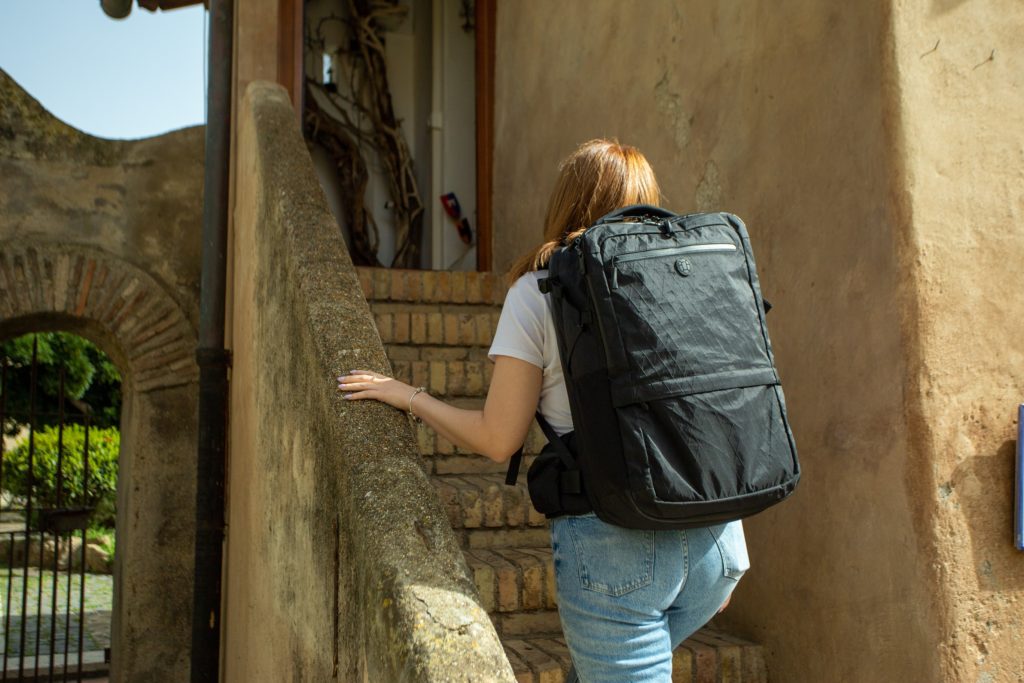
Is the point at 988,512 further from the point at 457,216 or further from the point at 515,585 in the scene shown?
the point at 457,216

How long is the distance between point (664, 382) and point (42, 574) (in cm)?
1093

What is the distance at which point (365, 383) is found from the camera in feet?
8.05

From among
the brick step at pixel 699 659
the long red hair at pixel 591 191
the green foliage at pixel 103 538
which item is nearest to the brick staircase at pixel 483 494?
the brick step at pixel 699 659

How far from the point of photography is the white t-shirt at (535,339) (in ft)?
6.01

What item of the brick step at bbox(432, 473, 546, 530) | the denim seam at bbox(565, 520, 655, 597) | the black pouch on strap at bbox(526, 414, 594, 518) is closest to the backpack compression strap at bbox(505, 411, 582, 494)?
the black pouch on strap at bbox(526, 414, 594, 518)

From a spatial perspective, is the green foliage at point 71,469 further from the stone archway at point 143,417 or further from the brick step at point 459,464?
the brick step at point 459,464

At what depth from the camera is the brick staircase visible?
2.93 meters

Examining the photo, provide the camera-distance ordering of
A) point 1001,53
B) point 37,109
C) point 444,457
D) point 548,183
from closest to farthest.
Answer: point 1001,53
point 444,457
point 548,183
point 37,109

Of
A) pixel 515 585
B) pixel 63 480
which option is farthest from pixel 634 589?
pixel 63 480

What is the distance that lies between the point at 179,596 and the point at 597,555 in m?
4.27

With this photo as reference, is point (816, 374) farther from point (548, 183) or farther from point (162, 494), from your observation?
point (162, 494)

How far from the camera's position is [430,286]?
512 centimetres

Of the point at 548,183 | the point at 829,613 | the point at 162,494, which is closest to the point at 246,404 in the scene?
the point at 162,494

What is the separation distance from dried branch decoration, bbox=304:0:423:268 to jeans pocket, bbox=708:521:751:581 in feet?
19.8
